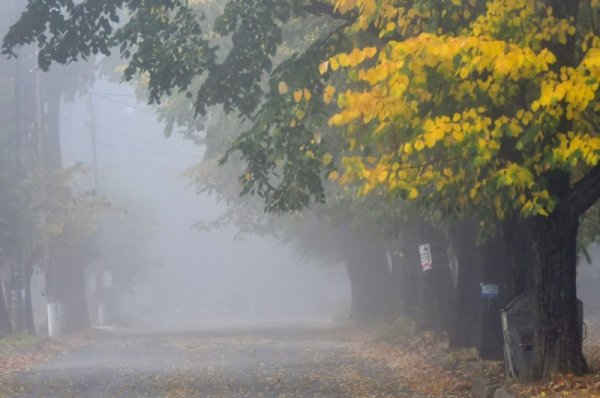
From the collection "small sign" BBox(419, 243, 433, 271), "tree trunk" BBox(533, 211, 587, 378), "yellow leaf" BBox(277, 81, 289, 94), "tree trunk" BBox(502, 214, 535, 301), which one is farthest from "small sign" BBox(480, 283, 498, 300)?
"small sign" BBox(419, 243, 433, 271)

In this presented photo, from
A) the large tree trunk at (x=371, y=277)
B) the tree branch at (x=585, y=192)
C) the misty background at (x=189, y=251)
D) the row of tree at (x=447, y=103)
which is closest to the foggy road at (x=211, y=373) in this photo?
the row of tree at (x=447, y=103)

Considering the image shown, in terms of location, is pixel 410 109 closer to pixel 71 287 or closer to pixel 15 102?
pixel 15 102

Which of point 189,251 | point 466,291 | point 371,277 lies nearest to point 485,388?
point 466,291

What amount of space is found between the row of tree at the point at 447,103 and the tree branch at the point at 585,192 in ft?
0.05

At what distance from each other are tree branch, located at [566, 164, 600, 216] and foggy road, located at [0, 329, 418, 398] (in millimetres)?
4394

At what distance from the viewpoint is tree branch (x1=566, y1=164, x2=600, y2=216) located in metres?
12.4

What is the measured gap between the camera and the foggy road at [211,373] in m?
16.6

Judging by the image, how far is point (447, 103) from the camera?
37.0 feet

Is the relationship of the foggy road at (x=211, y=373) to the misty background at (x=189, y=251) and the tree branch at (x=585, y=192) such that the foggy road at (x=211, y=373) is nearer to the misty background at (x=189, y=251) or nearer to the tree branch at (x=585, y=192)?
the tree branch at (x=585, y=192)

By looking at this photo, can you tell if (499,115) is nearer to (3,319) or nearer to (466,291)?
(466,291)

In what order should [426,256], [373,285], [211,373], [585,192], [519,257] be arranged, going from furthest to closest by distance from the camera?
[373,285] → [426,256] → [211,373] → [519,257] → [585,192]

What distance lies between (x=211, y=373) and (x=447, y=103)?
34.9ft

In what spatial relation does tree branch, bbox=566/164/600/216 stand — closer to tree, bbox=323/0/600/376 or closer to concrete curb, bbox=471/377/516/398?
tree, bbox=323/0/600/376

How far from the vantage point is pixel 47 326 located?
134ft
